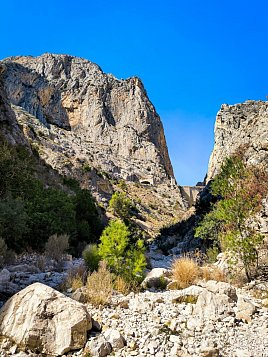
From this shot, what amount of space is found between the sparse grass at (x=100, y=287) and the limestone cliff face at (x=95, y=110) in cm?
5842

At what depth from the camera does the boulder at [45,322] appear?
438 centimetres

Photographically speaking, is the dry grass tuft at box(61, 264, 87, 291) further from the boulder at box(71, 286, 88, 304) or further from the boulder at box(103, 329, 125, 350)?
the boulder at box(103, 329, 125, 350)

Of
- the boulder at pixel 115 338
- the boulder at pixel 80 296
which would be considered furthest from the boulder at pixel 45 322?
the boulder at pixel 80 296

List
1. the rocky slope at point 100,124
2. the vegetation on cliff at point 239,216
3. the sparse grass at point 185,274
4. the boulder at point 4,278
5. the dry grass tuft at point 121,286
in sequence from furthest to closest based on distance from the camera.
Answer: the rocky slope at point 100,124
the vegetation on cliff at point 239,216
the sparse grass at point 185,274
the dry grass tuft at point 121,286
the boulder at point 4,278

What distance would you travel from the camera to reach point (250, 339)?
15.6ft

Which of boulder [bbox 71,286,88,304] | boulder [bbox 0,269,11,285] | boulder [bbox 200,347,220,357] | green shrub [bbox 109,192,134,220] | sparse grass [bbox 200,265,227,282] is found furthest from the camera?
green shrub [bbox 109,192,134,220]

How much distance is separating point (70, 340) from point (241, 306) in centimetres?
330

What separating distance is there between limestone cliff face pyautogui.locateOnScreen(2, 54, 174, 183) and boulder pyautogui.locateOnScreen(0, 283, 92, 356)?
60.7m

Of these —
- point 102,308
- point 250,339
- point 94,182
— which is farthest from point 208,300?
point 94,182

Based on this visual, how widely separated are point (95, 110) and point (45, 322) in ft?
283

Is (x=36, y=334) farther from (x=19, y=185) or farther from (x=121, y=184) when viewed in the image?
(x=121, y=184)

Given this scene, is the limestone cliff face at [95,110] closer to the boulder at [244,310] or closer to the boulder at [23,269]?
the boulder at [23,269]

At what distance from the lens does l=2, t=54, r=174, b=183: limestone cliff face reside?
242 feet

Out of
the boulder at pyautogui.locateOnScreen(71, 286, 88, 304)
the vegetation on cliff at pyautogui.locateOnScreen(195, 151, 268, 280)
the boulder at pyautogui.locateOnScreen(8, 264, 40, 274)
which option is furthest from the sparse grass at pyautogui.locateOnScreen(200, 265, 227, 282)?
the boulder at pyautogui.locateOnScreen(8, 264, 40, 274)
